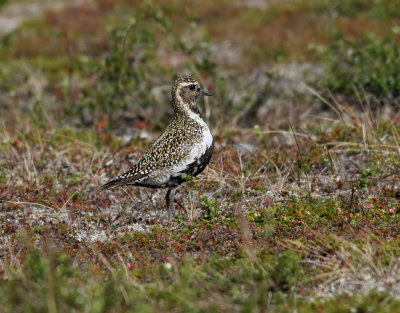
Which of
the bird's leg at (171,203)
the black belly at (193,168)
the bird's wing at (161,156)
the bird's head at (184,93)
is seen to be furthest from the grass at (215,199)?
the bird's head at (184,93)

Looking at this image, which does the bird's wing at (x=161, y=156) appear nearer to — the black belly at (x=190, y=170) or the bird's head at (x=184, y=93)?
the black belly at (x=190, y=170)

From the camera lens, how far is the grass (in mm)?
5156

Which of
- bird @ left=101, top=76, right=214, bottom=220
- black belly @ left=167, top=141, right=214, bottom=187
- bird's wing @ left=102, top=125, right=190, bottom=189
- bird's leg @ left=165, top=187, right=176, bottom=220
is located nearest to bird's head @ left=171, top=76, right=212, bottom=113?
bird @ left=101, top=76, right=214, bottom=220

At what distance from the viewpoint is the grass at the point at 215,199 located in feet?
16.9

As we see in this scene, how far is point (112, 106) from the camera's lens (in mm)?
11016

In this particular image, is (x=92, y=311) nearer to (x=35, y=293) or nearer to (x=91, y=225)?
(x=35, y=293)

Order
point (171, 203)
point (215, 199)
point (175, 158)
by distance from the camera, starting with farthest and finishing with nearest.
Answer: point (171, 203) → point (215, 199) → point (175, 158)

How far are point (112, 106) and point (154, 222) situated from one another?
4.46m

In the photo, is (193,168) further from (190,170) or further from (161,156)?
(161,156)

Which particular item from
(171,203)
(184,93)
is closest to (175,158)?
(171,203)

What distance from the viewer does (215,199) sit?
6949 mm

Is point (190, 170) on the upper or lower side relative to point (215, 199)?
upper

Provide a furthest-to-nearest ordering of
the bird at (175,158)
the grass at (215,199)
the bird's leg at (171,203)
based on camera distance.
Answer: the bird's leg at (171,203) < the bird at (175,158) < the grass at (215,199)

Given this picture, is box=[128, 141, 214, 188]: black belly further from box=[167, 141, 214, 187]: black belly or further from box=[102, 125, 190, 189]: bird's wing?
box=[102, 125, 190, 189]: bird's wing
